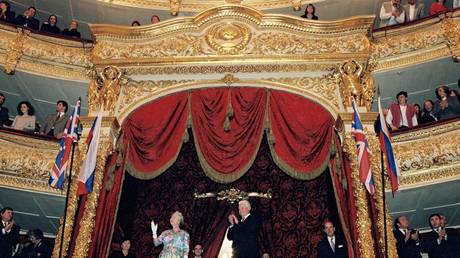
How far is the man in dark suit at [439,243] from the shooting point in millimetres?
7254

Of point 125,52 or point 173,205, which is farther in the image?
point 125,52

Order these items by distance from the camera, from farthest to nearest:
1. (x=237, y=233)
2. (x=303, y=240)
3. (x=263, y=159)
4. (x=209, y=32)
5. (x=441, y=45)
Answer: (x=441, y=45) → (x=209, y=32) → (x=263, y=159) → (x=303, y=240) → (x=237, y=233)

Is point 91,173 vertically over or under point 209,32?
under

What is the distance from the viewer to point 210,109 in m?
8.88

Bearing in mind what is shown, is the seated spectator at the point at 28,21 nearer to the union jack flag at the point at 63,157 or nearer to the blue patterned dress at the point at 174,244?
the union jack flag at the point at 63,157

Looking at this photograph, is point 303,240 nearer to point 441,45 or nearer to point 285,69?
point 285,69

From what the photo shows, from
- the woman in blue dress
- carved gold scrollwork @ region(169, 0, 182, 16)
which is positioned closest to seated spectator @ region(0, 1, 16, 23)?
carved gold scrollwork @ region(169, 0, 182, 16)

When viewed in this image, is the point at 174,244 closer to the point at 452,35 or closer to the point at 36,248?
the point at 36,248

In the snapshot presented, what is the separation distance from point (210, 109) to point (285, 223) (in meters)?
2.15

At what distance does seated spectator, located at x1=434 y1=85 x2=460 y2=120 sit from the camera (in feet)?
29.7

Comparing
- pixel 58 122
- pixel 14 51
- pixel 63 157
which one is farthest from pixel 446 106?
pixel 14 51

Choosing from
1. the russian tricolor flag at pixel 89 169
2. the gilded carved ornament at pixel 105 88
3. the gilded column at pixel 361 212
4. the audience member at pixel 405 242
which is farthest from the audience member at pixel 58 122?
the audience member at pixel 405 242

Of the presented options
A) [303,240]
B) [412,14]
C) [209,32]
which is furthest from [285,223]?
[412,14]

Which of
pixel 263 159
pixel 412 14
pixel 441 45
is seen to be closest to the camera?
pixel 263 159
